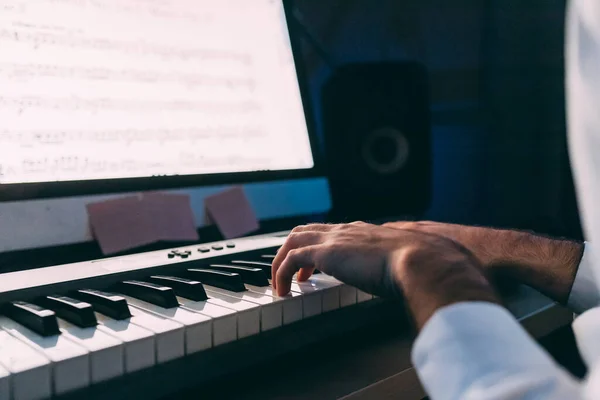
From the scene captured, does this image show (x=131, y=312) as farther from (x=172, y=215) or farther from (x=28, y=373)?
(x=172, y=215)

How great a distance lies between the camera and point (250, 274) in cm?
62

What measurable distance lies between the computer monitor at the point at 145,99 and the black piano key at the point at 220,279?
19cm

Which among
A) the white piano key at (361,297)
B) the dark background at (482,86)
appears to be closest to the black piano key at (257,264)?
the white piano key at (361,297)

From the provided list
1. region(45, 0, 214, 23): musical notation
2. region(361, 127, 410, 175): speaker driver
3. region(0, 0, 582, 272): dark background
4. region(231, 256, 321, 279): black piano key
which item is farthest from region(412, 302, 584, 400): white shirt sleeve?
region(0, 0, 582, 272): dark background

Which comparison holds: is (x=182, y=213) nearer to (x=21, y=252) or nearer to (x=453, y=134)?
(x=21, y=252)

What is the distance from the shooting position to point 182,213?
854 millimetres

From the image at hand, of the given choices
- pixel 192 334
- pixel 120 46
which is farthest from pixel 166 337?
pixel 120 46

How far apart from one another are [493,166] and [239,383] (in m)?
1.07

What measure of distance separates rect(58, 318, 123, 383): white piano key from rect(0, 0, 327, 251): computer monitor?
0.29 meters

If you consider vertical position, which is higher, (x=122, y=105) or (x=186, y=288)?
(x=122, y=105)

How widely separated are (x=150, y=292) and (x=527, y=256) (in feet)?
1.60

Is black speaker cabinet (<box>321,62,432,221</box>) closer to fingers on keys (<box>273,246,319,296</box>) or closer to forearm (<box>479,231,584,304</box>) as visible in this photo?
forearm (<box>479,231,584,304</box>)

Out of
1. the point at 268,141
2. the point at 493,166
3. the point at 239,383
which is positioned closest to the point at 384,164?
the point at 268,141

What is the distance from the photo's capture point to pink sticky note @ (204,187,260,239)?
920 mm
